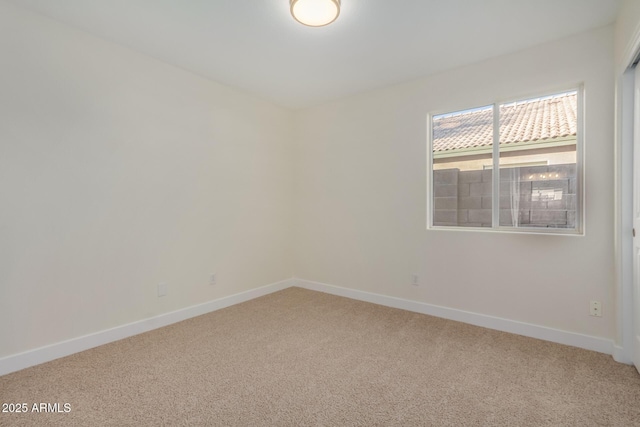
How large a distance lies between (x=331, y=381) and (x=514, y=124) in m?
2.80

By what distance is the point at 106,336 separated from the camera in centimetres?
259

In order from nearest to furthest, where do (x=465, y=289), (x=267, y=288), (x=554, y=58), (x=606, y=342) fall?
(x=606, y=342) → (x=554, y=58) → (x=465, y=289) → (x=267, y=288)

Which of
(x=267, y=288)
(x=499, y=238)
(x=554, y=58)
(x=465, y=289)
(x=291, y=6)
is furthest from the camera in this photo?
(x=267, y=288)

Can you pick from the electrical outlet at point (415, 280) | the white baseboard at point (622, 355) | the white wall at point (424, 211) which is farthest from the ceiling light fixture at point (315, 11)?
the white baseboard at point (622, 355)

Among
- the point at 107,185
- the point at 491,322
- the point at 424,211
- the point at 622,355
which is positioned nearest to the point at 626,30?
the point at 424,211

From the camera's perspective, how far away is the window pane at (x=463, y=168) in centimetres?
309

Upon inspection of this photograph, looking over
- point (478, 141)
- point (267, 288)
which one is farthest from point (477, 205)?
point (267, 288)

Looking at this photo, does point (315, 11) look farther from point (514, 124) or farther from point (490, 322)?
point (490, 322)

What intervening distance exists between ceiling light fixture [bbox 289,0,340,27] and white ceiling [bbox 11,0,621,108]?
10 cm

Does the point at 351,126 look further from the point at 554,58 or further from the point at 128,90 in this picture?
the point at 128,90

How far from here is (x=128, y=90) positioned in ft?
8.98

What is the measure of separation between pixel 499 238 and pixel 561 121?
3.77 ft

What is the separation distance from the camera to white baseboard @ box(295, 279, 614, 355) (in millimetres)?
2469

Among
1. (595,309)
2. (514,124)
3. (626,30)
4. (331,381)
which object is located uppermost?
(626,30)
